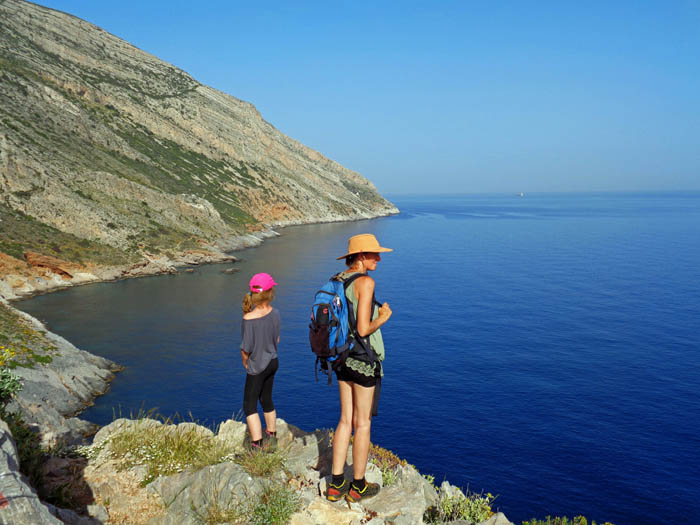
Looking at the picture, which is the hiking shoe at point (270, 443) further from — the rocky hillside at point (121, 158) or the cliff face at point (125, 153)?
the rocky hillside at point (121, 158)

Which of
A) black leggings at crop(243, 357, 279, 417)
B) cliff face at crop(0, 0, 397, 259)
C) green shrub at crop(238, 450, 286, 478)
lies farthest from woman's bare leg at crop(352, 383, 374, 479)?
cliff face at crop(0, 0, 397, 259)

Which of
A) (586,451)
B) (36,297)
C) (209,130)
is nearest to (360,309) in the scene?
(586,451)

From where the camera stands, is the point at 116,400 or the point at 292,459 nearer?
the point at 292,459

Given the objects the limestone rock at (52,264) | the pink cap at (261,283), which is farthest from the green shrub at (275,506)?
the limestone rock at (52,264)

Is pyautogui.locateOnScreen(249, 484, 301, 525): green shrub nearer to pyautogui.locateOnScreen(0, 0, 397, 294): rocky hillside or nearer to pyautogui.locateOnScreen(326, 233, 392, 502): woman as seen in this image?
pyautogui.locateOnScreen(326, 233, 392, 502): woman

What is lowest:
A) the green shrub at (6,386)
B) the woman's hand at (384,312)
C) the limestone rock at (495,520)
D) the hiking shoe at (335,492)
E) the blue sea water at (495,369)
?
the blue sea water at (495,369)

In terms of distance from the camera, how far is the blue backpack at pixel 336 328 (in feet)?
24.3

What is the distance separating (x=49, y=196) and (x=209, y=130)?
84061 millimetres

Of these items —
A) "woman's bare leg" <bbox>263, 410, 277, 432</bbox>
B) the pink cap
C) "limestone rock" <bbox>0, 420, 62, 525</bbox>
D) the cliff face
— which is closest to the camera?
"limestone rock" <bbox>0, 420, 62, 525</bbox>

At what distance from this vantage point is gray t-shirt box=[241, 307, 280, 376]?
9062 millimetres

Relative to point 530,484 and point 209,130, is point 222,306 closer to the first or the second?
point 530,484

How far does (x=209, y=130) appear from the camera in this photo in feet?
506

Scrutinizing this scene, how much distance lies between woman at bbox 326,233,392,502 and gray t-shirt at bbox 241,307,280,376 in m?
1.90

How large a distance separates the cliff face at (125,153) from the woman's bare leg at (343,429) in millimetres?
66745
